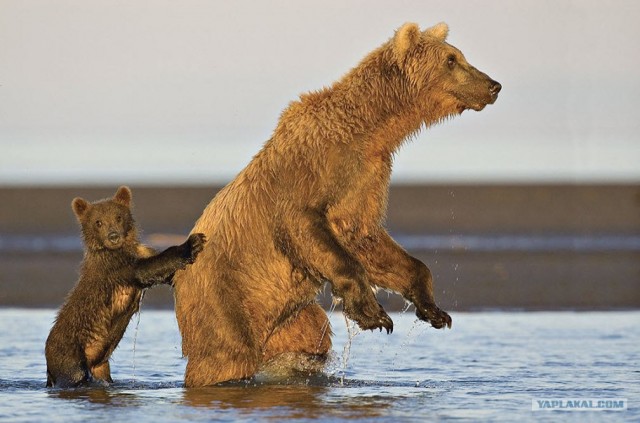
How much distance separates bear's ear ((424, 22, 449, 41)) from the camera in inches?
379

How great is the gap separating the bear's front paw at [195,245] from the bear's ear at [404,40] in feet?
5.40

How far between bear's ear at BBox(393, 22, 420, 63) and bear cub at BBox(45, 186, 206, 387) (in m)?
1.86

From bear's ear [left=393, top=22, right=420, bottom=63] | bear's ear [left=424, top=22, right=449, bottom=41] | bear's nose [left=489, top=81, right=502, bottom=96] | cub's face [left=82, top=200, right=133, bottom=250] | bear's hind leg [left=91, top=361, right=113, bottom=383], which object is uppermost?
bear's ear [left=424, top=22, right=449, bottom=41]

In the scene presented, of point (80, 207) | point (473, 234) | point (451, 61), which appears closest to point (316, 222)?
point (451, 61)

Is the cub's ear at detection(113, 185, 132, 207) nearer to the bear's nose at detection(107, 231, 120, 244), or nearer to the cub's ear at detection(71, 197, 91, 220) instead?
the cub's ear at detection(71, 197, 91, 220)

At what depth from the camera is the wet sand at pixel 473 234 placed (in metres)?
16.5

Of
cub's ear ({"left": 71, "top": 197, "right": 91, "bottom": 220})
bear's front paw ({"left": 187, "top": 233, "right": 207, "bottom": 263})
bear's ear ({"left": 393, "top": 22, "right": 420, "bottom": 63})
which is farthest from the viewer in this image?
cub's ear ({"left": 71, "top": 197, "right": 91, "bottom": 220})

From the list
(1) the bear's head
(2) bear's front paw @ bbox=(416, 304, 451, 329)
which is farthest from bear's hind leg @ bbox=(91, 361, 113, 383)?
(1) the bear's head

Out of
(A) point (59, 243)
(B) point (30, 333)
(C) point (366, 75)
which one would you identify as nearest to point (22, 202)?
(A) point (59, 243)

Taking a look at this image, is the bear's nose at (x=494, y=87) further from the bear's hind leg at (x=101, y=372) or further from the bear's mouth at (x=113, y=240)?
the bear's hind leg at (x=101, y=372)

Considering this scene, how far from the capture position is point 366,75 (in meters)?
9.39

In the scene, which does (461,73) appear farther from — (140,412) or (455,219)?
(455,219)

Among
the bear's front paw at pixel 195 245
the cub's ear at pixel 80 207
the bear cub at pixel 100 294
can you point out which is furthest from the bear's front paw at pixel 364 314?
the cub's ear at pixel 80 207

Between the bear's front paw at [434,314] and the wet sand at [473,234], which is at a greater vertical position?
the wet sand at [473,234]
